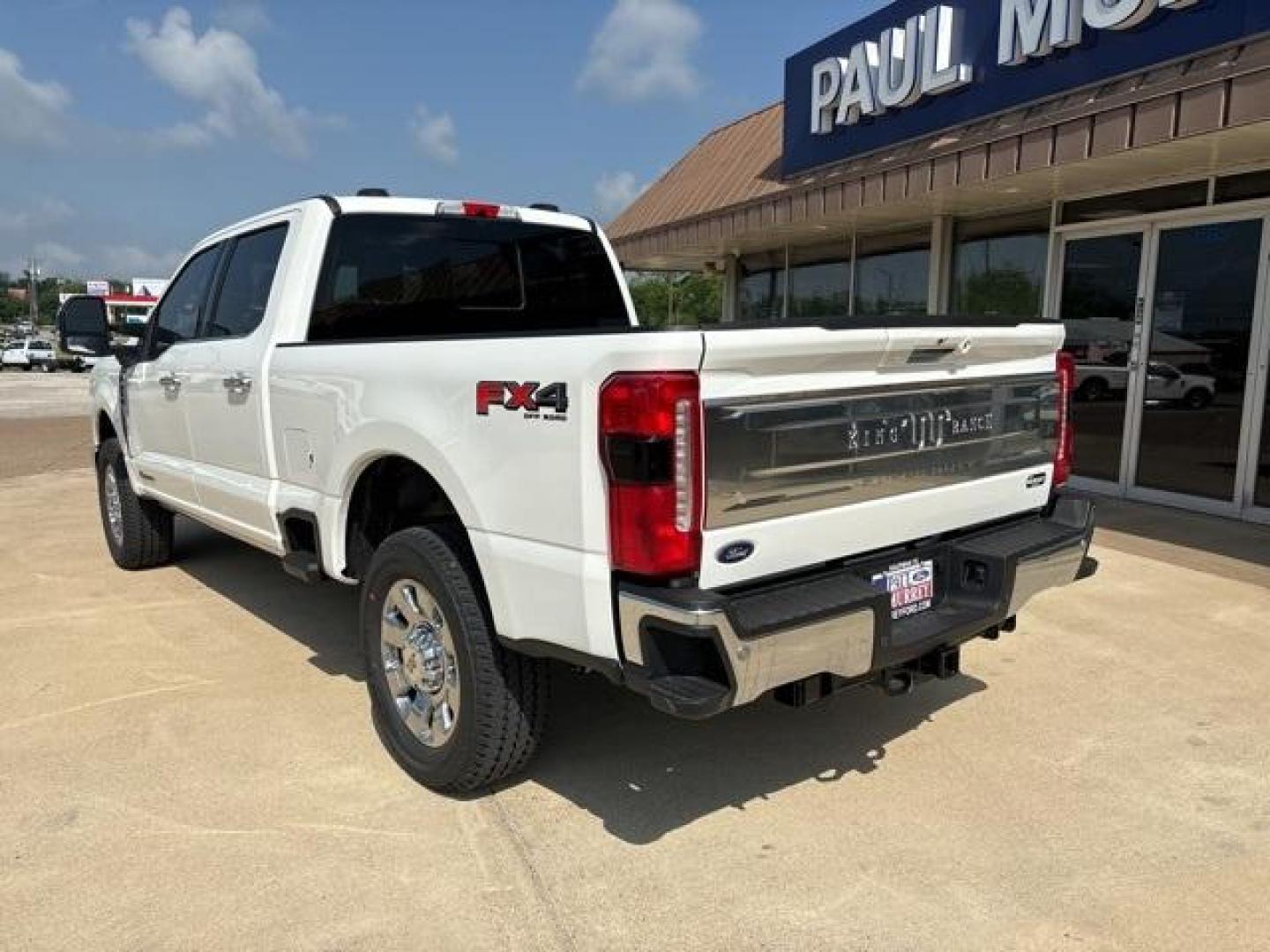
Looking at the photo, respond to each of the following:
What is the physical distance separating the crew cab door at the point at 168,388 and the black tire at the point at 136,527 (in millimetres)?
419

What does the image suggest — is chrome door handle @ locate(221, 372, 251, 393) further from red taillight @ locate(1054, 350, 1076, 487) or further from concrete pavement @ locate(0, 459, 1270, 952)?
red taillight @ locate(1054, 350, 1076, 487)

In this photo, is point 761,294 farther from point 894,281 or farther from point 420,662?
point 420,662

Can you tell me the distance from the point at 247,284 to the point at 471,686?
2560mm

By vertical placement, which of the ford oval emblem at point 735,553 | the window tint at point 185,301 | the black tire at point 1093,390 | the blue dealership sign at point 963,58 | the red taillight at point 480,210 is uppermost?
the blue dealership sign at point 963,58

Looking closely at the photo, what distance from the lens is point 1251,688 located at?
14.1 ft

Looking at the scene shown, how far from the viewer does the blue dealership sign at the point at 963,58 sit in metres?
6.94

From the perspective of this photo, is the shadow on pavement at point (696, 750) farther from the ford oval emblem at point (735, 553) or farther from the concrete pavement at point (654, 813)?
the ford oval emblem at point (735, 553)

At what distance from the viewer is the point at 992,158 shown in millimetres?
7617

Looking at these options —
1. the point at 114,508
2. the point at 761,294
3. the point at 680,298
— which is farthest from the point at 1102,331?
the point at 680,298

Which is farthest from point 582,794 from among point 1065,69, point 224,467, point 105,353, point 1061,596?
point 1065,69

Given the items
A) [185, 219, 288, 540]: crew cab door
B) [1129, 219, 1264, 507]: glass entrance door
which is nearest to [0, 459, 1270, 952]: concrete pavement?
[185, 219, 288, 540]: crew cab door

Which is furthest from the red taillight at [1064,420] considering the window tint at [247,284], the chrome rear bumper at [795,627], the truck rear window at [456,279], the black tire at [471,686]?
the window tint at [247,284]

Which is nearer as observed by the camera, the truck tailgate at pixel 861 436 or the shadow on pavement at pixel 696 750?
the truck tailgate at pixel 861 436

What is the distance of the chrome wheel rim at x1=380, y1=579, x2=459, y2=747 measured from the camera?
328 cm
